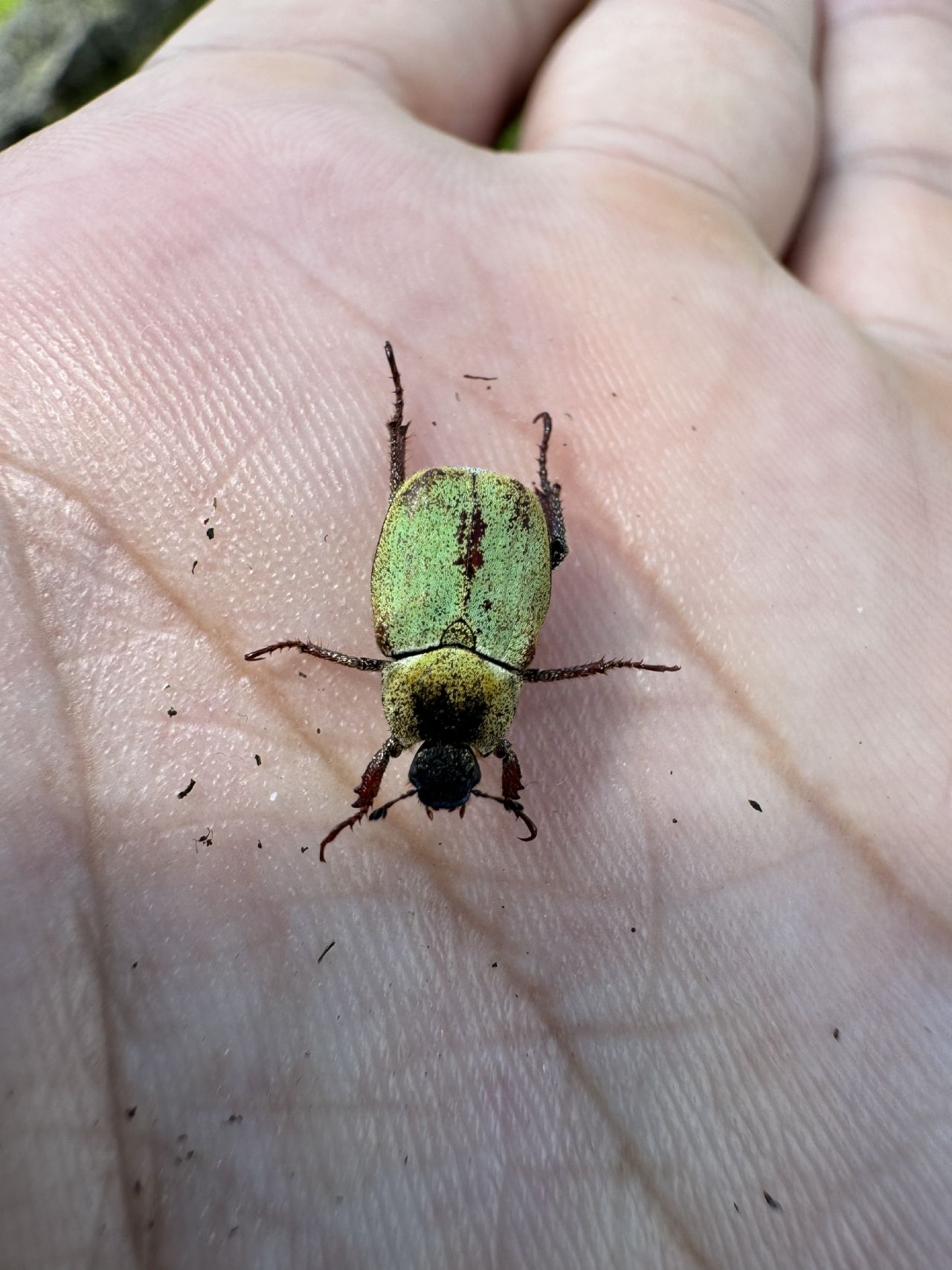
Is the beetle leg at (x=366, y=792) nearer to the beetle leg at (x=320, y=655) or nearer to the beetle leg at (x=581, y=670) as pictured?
the beetle leg at (x=320, y=655)

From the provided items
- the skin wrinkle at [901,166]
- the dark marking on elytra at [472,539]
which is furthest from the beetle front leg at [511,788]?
the skin wrinkle at [901,166]

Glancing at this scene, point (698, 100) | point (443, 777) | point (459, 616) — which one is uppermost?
point (698, 100)

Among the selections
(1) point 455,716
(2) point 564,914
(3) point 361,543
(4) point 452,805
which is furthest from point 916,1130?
(3) point 361,543

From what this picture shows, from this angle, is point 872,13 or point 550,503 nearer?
point 550,503

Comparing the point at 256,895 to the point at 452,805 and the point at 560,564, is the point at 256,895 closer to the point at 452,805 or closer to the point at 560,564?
the point at 452,805

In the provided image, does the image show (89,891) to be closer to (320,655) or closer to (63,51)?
(320,655)

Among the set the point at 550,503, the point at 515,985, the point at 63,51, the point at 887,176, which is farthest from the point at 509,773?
the point at 63,51
